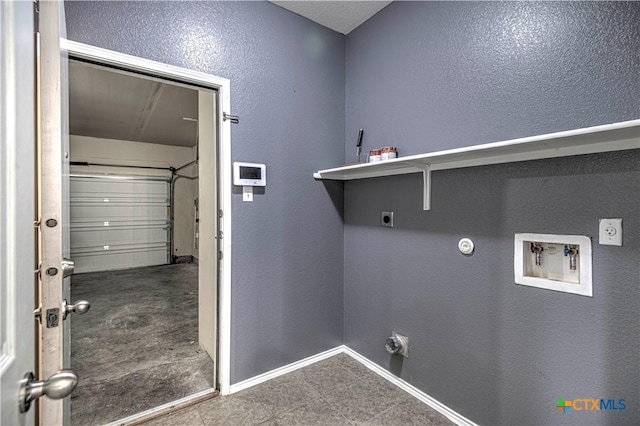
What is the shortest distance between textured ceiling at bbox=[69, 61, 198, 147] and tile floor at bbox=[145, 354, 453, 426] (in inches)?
108

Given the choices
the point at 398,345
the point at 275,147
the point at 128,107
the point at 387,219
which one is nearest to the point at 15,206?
the point at 275,147

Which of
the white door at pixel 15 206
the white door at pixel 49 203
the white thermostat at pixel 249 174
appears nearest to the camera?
the white door at pixel 15 206

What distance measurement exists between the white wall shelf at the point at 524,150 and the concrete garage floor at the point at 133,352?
6.46 ft

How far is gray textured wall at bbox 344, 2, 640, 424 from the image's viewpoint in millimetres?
1167

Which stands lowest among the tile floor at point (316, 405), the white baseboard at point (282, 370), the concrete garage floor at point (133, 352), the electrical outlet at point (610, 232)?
the concrete garage floor at point (133, 352)

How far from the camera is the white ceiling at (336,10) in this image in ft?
6.83

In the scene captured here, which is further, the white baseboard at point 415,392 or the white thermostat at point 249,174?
the white thermostat at point 249,174

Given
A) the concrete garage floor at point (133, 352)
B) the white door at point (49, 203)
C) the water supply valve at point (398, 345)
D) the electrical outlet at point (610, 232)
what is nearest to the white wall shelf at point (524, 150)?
the electrical outlet at point (610, 232)

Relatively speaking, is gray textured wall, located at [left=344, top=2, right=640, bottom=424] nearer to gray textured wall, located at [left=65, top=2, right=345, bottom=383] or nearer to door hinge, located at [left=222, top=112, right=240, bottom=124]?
gray textured wall, located at [left=65, top=2, right=345, bottom=383]

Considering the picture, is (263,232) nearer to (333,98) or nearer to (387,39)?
(333,98)

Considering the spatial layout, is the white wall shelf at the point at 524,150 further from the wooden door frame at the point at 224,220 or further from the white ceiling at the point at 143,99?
the white ceiling at the point at 143,99

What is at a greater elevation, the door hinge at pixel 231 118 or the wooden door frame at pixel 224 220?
the door hinge at pixel 231 118

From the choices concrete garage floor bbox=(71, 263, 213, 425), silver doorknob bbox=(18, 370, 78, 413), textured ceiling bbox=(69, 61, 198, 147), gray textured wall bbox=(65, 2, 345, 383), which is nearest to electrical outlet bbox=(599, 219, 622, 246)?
gray textured wall bbox=(65, 2, 345, 383)

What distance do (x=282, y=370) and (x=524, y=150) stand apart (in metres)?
2.07
